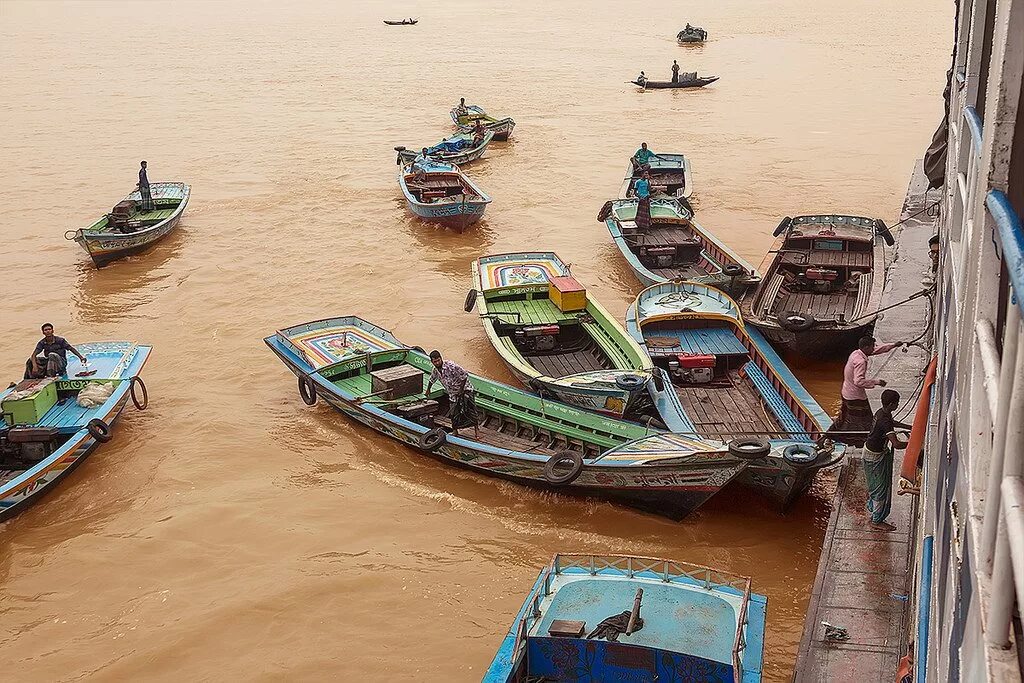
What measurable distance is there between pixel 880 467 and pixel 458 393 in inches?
190

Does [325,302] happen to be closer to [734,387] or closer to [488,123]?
[734,387]

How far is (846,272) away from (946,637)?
11947mm

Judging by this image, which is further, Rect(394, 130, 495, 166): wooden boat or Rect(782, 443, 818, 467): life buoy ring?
Rect(394, 130, 495, 166): wooden boat

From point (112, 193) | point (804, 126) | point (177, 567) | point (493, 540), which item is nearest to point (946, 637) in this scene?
point (493, 540)

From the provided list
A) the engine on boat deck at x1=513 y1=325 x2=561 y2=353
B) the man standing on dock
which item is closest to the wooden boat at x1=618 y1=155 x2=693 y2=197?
the engine on boat deck at x1=513 y1=325 x2=561 y2=353

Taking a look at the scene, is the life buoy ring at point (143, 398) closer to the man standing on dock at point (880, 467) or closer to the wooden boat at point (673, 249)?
the wooden boat at point (673, 249)

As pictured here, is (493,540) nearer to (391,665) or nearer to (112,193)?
(391,665)

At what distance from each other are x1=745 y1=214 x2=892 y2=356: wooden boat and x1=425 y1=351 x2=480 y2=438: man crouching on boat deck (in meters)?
3.91

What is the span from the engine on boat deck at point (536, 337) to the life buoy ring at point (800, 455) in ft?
14.6

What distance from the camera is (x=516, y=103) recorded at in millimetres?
36531

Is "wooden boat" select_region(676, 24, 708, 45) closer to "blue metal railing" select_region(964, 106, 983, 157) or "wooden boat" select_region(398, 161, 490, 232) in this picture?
"wooden boat" select_region(398, 161, 490, 232)

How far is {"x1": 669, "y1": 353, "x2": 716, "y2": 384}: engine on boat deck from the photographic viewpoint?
11477 mm

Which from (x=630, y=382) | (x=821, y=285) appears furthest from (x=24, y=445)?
(x=821, y=285)

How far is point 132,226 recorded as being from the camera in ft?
63.2
